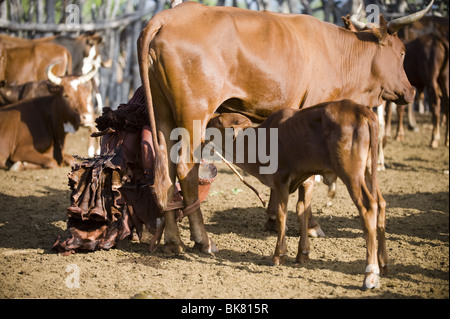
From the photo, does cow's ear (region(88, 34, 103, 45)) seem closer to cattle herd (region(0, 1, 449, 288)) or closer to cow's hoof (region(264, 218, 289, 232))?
cattle herd (region(0, 1, 449, 288))

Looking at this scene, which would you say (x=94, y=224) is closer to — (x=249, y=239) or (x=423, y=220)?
(x=249, y=239)

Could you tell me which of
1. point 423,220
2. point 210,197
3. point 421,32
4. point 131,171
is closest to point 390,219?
point 423,220

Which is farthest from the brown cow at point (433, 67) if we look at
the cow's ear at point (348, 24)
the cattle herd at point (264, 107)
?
the cow's ear at point (348, 24)

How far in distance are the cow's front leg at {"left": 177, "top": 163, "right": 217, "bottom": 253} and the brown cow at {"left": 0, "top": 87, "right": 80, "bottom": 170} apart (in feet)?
15.2

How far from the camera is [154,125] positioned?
4941 mm

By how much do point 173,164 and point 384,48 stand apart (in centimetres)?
252

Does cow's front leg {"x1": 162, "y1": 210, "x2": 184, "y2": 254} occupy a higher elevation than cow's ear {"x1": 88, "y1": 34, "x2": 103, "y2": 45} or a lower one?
lower

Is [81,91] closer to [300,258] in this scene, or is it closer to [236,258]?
[236,258]

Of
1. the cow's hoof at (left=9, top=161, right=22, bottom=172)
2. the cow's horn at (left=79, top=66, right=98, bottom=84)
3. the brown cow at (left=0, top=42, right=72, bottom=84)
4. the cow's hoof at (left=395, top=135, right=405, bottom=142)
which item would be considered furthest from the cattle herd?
the brown cow at (left=0, top=42, right=72, bottom=84)

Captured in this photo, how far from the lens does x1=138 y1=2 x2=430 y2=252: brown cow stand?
188 inches

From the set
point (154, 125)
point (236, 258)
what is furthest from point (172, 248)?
point (154, 125)

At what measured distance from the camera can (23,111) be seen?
379 inches

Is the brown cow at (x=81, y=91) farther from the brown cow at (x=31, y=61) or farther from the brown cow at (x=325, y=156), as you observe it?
the brown cow at (x=325, y=156)

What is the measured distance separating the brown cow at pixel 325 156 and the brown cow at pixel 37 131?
5.08 m
